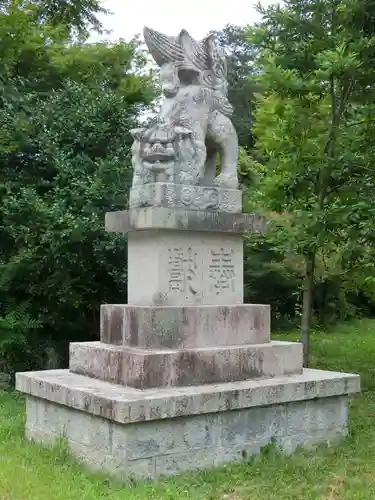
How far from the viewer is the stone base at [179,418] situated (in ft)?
17.2

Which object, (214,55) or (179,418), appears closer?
(179,418)

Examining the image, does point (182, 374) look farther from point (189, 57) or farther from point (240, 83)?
point (240, 83)

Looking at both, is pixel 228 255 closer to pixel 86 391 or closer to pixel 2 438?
pixel 86 391

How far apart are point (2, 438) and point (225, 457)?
2.34 m

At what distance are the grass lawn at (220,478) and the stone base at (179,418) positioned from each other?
0.47 feet

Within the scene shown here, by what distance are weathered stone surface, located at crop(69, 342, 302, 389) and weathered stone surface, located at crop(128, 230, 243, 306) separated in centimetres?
51

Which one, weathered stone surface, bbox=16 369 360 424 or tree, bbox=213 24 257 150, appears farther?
tree, bbox=213 24 257 150

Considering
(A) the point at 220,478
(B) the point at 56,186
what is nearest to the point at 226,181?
(A) the point at 220,478

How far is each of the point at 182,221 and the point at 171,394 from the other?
1.61 m

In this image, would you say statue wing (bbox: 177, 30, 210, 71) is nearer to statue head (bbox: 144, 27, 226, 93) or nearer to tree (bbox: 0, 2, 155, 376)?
statue head (bbox: 144, 27, 226, 93)

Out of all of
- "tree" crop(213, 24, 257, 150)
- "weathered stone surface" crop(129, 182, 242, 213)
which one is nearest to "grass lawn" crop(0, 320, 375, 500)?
"weathered stone surface" crop(129, 182, 242, 213)

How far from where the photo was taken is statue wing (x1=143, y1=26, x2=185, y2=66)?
668 centimetres

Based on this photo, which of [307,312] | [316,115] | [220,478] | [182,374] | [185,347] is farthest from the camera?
[316,115]

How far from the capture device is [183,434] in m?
5.50
